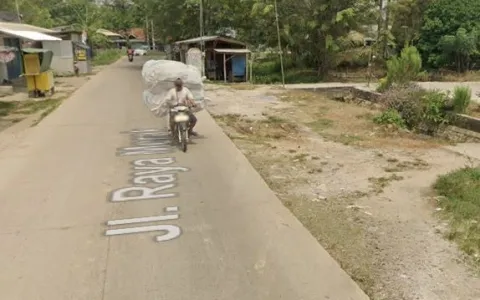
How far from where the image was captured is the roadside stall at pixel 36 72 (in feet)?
60.5

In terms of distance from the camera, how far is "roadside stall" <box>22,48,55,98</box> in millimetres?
18448

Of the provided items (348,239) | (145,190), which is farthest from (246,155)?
(348,239)

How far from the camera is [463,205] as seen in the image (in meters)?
5.98

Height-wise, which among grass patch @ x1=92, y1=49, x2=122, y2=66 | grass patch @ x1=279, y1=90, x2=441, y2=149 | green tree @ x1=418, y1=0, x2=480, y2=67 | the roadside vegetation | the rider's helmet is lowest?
→ grass patch @ x1=279, y1=90, x2=441, y2=149

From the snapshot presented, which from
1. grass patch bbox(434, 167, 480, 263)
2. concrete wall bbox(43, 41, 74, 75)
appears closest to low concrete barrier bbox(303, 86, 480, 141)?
grass patch bbox(434, 167, 480, 263)

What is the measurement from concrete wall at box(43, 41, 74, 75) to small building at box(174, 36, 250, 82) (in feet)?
27.2

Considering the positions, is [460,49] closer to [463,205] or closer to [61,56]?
[463,205]

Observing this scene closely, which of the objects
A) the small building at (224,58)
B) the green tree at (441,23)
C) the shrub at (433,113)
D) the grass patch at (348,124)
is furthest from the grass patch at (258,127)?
A: the green tree at (441,23)

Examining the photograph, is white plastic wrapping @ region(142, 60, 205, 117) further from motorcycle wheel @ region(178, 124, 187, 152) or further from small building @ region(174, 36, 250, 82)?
small building @ region(174, 36, 250, 82)

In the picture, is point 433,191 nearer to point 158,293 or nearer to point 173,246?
point 173,246

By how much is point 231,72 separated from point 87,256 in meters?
23.4

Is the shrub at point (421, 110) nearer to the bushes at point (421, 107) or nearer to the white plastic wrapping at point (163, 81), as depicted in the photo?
the bushes at point (421, 107)

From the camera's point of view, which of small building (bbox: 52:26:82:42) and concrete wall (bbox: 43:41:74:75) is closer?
concrete wall (bbox: 43:41:74:75)

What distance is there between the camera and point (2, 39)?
23719 mm
